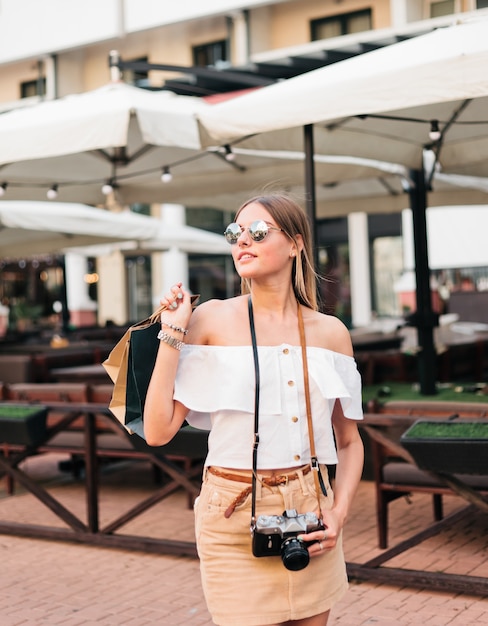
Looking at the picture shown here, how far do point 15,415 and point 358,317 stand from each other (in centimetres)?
1894

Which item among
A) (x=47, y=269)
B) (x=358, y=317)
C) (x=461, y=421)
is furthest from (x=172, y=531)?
(x=47, y=269)

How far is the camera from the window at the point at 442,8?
2177cm

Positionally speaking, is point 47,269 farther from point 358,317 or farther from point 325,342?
point 325,342

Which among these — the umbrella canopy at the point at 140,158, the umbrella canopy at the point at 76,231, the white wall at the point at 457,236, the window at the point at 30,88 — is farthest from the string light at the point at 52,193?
the window at the point at 30,88

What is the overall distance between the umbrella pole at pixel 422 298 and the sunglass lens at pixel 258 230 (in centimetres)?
645

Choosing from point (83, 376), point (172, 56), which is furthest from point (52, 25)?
point (83, 376)

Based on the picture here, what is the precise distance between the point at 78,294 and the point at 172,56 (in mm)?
8409

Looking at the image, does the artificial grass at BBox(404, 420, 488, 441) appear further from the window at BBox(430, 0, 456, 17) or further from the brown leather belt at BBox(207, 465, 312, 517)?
the window at BBox(430, 0, 456, 17)

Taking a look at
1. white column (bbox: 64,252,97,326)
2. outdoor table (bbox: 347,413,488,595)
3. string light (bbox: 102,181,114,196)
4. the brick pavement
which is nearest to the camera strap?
the brick pavement

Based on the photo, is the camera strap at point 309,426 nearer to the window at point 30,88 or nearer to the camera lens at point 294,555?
the camera lens at point 294,555

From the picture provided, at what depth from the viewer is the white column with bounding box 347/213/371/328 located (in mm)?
24453

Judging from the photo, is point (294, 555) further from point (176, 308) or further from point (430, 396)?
point (430, 396)

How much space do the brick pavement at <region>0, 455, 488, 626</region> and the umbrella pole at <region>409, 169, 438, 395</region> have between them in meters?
1.77

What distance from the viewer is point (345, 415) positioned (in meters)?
2.64
